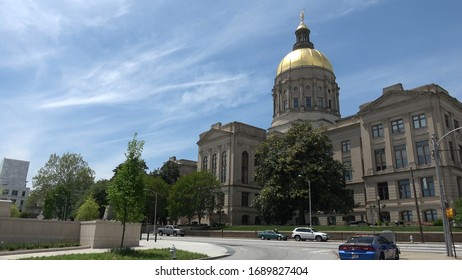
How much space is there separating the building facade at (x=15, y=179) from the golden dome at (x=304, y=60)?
3906 inches

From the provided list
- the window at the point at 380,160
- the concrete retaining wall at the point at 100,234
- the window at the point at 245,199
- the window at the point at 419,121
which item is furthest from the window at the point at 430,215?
the concrete retaining wall at the point at 100,234

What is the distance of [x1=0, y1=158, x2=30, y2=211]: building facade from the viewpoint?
12762 cm

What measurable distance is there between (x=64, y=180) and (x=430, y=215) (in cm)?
7096

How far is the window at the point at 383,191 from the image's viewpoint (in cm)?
5622

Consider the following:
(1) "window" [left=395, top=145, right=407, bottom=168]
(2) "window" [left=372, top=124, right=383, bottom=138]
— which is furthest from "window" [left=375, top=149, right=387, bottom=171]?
(2) "window" [left=372, top=124, right=383, bottom=138]

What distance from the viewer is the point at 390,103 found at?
57.9 m

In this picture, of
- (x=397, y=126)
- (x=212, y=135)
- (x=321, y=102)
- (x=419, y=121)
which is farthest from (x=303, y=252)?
(x=321, y=102)

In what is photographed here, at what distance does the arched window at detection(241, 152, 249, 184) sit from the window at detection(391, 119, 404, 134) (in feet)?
102

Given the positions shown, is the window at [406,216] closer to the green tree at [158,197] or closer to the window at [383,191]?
the window at [383,191]

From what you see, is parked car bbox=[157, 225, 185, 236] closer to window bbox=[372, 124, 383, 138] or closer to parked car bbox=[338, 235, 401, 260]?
window bbox=[372, 124, 383, 138]

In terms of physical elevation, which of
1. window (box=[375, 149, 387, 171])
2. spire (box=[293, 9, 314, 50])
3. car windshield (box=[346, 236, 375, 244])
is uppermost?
spire (box=[293, 9, 314, 50])

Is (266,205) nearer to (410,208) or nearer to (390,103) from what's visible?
(410,208)

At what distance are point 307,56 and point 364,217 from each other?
45.0 metres

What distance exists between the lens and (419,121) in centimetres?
5450
